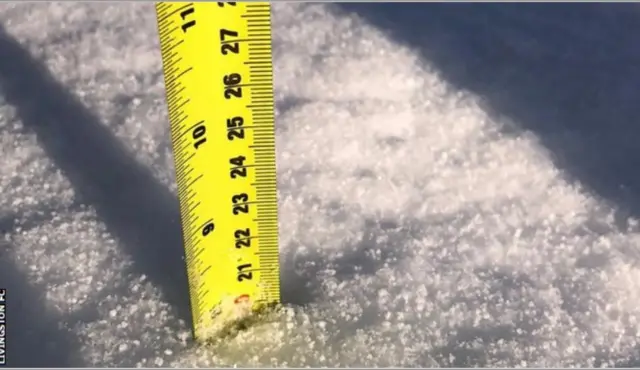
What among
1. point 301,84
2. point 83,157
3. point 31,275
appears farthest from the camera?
point 301,84

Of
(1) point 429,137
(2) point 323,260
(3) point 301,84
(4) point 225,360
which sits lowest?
(4) point 225,360

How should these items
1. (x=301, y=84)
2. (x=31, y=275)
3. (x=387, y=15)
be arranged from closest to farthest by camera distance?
(x=31, y=275)
(x=301, y=84)
(x=387, y=15)

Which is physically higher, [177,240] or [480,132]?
[480,132]

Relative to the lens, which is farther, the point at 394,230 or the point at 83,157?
the point at 83,157

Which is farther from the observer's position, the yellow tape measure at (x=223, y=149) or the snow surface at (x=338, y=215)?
the snow surface at (x=338, y=215)

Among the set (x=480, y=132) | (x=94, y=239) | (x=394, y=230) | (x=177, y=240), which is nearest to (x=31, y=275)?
(x=94, y=239)

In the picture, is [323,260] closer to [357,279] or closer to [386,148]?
[357,279]
